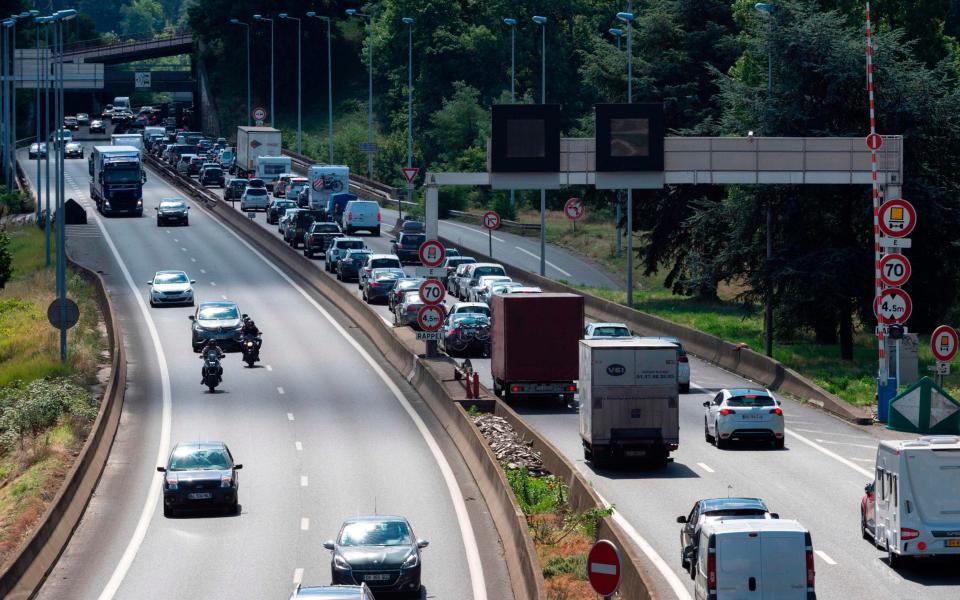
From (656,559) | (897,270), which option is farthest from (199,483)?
(897,270)

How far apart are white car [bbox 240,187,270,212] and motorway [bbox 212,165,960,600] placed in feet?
187

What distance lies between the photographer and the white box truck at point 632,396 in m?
33.9

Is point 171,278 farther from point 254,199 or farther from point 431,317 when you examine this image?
point 254,199

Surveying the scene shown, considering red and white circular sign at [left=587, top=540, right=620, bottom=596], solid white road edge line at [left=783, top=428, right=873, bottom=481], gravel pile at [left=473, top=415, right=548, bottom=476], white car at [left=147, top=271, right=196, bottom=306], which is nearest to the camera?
red and white circular sign at [left=587, top=540, right=620, bottom=596]

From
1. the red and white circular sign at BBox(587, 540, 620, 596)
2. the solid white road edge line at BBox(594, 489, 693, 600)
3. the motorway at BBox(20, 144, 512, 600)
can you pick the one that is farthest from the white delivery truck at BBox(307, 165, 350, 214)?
Answer: the red and white circular sign at BBox(587, 540, 620, 596)

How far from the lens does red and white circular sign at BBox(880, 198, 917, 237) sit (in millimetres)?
37312

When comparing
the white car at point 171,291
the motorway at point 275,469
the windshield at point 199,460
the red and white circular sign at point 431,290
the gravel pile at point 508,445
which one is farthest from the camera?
the white car at point 171,291

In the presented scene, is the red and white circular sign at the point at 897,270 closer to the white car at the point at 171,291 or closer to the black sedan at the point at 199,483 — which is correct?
the black sedan at the point at 199,483

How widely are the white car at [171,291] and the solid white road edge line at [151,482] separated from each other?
27.1 inches

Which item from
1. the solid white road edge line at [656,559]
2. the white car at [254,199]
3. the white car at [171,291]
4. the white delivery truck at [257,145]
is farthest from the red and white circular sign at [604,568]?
the white delivery truck at [257,145]

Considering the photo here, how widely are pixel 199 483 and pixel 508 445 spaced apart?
24.5ft

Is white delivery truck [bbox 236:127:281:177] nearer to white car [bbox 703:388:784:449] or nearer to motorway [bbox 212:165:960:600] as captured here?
motorway [bbox 212:165:960:600]

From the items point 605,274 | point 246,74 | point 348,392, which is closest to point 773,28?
point 348,392

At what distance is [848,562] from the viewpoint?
25.1 meters
